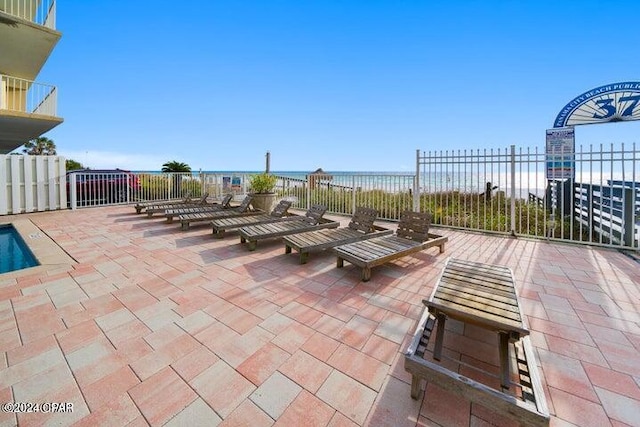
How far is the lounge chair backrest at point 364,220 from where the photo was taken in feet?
17.6

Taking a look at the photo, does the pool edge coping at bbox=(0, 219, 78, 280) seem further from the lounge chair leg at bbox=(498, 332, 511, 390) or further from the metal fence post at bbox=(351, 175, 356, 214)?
the metal fence post at bbox=(351, 175, 356, 214)

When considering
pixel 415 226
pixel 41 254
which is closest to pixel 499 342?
pixel 415 226

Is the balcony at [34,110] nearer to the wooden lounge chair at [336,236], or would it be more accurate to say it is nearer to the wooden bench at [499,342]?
the wooden lounge chair at [336,236]

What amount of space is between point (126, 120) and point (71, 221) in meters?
26.0

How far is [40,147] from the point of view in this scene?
32.9m

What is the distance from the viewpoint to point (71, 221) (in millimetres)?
7773

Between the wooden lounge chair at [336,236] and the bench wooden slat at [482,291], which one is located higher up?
the wooden lounge chair at [336,236]

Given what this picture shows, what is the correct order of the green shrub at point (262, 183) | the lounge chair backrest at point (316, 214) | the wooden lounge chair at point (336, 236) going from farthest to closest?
the green shrub at point (262, 183) → the lounge chair backrest at point (316, 214) → the wooden lounge chair at point (336, 236)

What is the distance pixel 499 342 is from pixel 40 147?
47.8 metres

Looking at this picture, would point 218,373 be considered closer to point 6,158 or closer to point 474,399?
point 474,399

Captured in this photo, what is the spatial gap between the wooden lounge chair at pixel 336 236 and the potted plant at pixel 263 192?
3708 mm

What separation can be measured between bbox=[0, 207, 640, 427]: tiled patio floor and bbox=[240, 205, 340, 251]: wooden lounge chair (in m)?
0.69

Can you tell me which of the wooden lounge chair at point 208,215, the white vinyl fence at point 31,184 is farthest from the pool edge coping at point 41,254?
the white vinyl fence at point 31,184

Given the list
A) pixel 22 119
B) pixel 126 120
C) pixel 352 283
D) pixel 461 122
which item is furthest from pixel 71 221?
pixel 126 120
